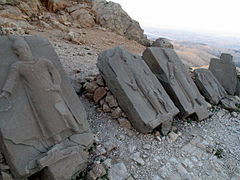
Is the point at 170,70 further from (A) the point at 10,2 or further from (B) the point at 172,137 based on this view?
(A) the point at 10,2

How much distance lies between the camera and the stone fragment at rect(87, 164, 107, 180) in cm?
297

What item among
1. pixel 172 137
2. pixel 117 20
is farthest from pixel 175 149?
pixel 117 20

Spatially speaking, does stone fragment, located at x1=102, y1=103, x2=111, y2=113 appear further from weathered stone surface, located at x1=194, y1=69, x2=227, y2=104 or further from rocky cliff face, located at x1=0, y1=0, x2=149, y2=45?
rocky cliff face, located at x1=0, y1=0, x2=149, y2=45

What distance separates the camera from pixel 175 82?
4.95m

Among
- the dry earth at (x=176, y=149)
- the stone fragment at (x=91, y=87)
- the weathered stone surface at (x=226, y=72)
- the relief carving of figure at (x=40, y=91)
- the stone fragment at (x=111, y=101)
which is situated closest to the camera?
the relief carving of figure at (x=40, y=91)

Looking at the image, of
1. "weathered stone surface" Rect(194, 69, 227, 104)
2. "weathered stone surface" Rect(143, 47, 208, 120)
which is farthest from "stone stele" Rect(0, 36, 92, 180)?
"weathered stone surface" Rect(194, 69, 227, 104)

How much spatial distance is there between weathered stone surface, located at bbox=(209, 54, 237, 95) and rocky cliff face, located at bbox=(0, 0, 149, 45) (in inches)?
248

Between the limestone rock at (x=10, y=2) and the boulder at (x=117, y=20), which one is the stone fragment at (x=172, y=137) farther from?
the limestone rock at (x=10, y=2)

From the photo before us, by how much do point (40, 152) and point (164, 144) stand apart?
2.21m

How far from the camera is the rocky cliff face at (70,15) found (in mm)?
9403

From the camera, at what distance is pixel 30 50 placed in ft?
10.2

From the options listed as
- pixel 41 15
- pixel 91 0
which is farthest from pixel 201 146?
pixel 91 0

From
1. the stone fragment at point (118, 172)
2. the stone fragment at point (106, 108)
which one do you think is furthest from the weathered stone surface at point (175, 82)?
the stone fragment at point (118, 172)

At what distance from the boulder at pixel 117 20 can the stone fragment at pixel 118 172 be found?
33.1 feet
